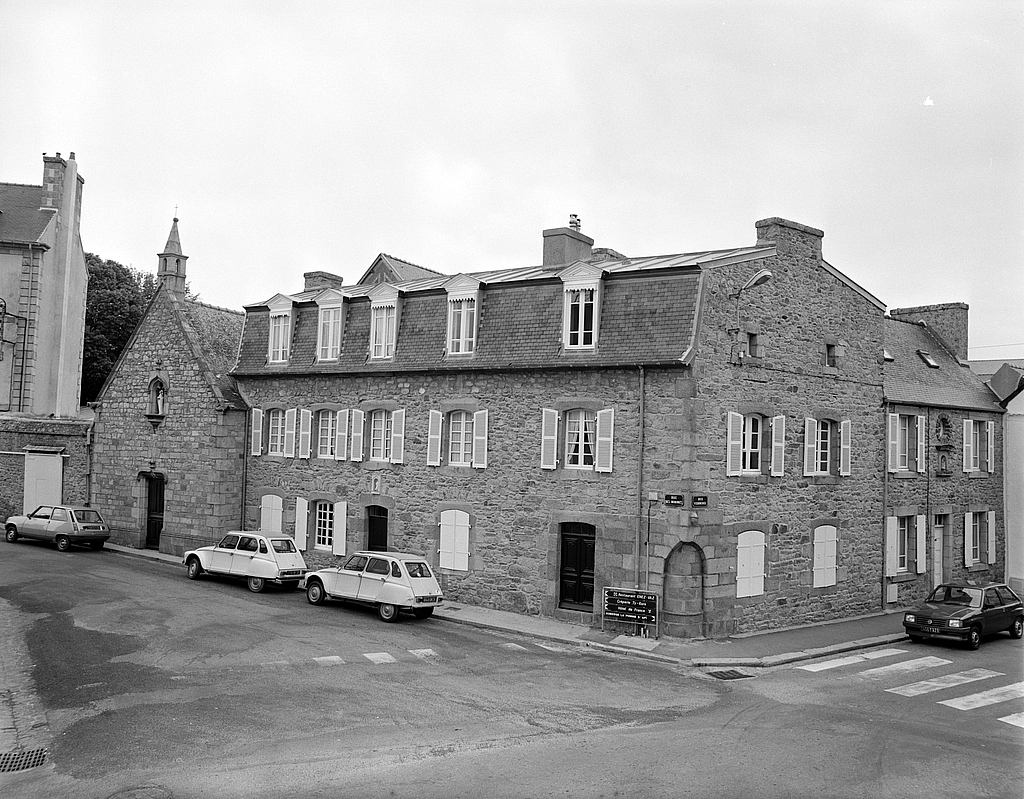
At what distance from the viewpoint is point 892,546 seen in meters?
25.9

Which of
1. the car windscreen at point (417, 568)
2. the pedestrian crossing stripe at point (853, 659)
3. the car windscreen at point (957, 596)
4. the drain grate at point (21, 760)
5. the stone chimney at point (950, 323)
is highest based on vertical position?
the stone chimney at point (950, 323)

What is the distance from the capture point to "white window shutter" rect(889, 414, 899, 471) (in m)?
25.8

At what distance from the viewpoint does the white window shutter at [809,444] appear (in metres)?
22.7

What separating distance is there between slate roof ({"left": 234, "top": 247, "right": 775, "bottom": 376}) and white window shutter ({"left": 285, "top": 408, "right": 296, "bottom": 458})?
4.42 feet

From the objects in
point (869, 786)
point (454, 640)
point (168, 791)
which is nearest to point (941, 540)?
point (454, 640)

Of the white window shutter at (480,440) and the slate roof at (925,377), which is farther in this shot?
the slate roof at (925,377)

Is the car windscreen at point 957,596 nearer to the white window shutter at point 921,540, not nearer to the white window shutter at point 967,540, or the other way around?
the white window shutter at point 921,540

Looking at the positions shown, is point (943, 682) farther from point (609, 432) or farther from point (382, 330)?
point (382, 330)

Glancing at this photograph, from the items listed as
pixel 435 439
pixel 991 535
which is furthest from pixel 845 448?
pixel 435 439

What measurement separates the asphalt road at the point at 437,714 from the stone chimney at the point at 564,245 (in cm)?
1147

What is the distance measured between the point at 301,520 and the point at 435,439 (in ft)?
20.1

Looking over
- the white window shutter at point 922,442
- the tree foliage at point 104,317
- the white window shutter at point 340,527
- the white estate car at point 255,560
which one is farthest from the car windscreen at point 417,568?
the tree foliage at point 104,317

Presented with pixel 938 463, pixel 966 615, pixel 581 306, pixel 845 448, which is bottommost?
pixel 966 615

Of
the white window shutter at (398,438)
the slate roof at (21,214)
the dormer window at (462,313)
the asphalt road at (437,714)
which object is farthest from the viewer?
the slate roof at (21,214)
